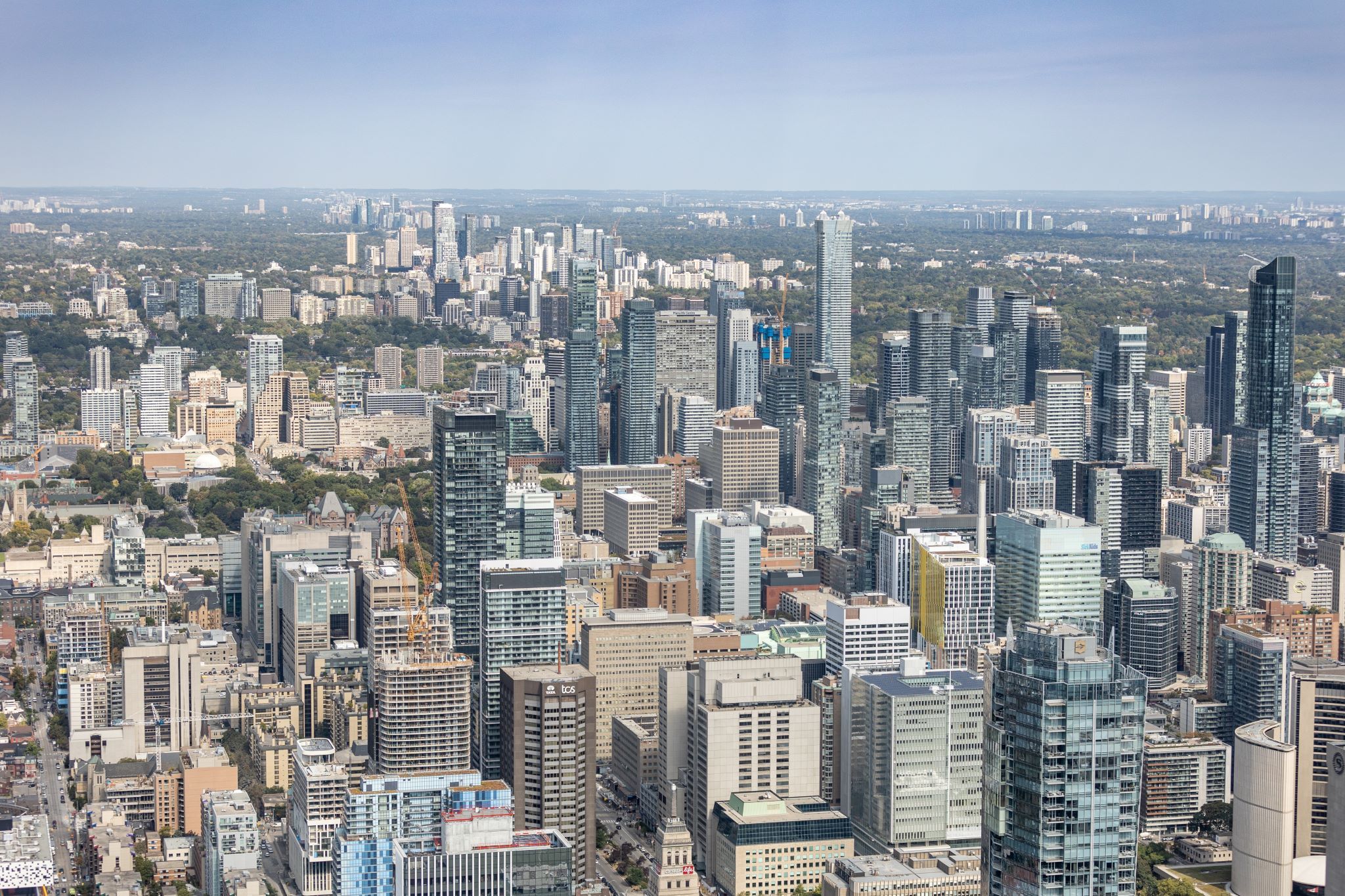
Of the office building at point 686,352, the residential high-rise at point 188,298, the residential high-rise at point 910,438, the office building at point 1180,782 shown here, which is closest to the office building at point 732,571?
the residential high-rise at point 910,438

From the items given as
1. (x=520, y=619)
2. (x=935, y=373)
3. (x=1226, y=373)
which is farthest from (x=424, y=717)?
(x=935, y=373)

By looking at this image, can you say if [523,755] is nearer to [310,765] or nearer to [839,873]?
[310,765]

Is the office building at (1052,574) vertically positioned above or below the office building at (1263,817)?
above

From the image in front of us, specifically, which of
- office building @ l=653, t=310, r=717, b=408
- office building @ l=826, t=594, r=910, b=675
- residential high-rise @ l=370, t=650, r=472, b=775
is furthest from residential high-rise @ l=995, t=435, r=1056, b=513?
residential high-rise @ l=370, t=650, r=472, b=775

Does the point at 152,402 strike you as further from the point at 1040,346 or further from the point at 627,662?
the point at 627,662

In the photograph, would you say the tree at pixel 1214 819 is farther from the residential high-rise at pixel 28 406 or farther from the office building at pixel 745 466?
the residential high-rise at pixel 28 406
